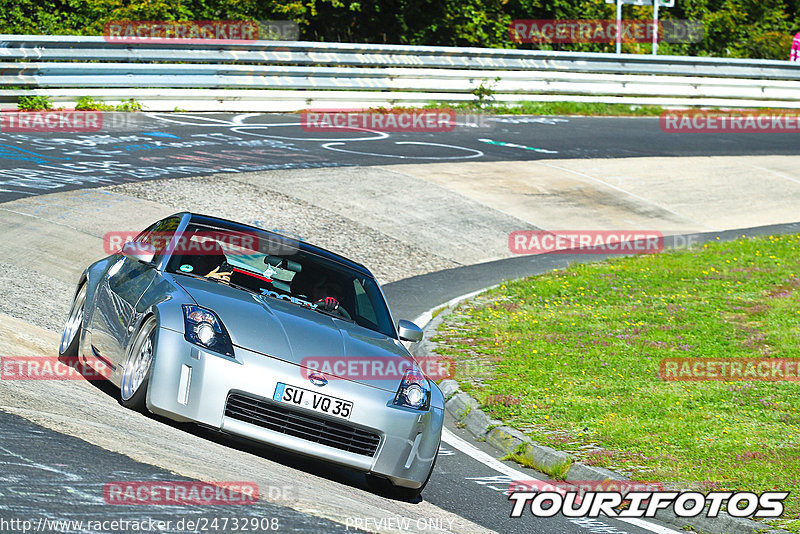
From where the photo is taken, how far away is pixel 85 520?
457cm

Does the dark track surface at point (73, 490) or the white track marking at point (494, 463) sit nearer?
the dark track surface at point (73, 490)

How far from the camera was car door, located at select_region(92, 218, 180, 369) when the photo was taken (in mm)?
7289

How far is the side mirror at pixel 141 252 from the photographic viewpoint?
7.62 metres

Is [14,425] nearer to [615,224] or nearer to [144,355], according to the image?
[144,355]

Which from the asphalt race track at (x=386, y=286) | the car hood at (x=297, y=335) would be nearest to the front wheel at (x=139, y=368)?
the asphalt race track at (x=386, y=286)

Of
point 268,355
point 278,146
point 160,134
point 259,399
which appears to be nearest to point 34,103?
point 160,134

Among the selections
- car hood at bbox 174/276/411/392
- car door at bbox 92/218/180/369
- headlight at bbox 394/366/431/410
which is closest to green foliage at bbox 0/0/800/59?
car door at bbox 92/218/180/369

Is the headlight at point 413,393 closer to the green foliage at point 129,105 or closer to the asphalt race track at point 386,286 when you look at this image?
the asphalt race track at point 386,286

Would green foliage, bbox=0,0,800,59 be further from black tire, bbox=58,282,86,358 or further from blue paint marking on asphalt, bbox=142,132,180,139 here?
black tire, bbox=58,282,86,358

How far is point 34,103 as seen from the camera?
21.7m

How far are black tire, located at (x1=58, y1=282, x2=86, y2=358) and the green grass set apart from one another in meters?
3.45

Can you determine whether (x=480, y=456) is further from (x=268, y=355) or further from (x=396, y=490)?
(x=268, y=355)

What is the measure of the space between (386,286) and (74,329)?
6363 millimetres

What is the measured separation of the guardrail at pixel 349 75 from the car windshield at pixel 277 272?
1483 centimetres
